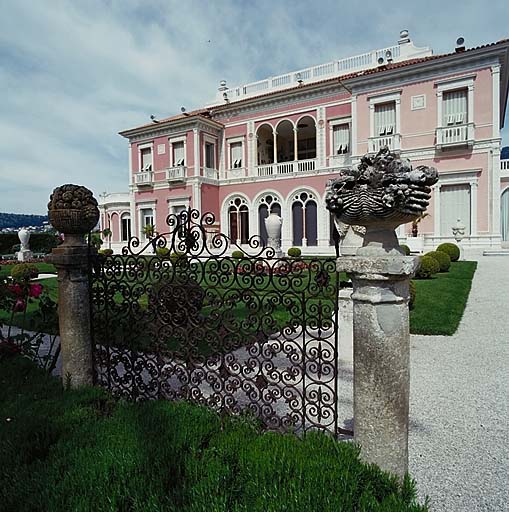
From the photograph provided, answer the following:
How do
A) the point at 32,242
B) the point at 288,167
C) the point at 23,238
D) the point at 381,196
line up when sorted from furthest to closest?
the point at 32,242
the point at 288,167
the point at 23,238
the point at 381,196

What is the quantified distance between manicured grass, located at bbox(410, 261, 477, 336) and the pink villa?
8.22 metres

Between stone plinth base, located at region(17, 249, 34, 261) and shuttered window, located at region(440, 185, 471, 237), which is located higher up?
shuttered window, located at region(440, 185, 471, 237)

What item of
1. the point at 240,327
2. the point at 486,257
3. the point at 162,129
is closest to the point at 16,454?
the point at 240,327

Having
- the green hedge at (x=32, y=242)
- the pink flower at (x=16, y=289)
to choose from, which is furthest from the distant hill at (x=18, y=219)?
the pink flower at (x=16, y=289)

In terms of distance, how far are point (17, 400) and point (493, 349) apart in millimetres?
5389

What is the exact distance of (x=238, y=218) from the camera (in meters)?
25.5

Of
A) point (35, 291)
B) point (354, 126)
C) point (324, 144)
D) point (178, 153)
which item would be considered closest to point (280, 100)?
point (324, 144)

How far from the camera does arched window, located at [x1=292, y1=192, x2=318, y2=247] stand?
75.4 ft

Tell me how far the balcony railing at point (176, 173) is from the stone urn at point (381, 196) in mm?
23996

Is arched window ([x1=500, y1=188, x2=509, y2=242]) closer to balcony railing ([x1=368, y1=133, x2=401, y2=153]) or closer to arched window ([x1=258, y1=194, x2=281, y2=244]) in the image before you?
balcony railing ([x1=368, y1=133, x2=401, y2=153])

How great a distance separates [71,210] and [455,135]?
19486 mm

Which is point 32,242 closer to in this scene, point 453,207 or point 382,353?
point 453,207

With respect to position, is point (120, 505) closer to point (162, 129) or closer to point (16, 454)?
point (16, 454)

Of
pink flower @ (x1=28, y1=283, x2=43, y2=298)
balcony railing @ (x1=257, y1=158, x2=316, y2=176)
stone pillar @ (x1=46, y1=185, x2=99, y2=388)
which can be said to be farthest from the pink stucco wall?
stone pillar @ (x1=46, y1=185, x2=99, y2=388)
